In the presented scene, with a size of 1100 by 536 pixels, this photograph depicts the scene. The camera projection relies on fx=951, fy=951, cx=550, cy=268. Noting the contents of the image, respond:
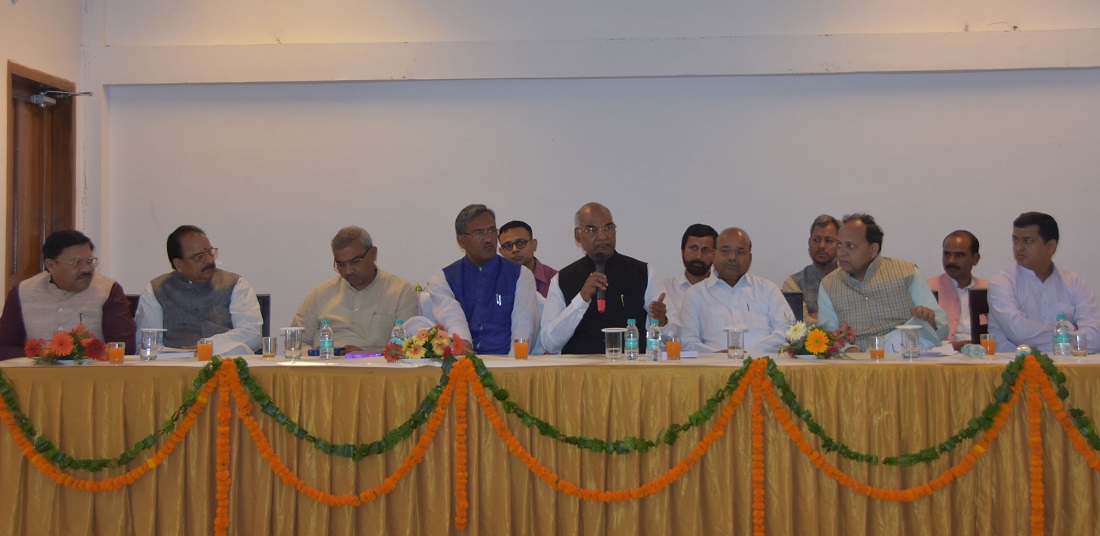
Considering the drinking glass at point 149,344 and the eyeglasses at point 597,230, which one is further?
the eyeglasses at point 597,230

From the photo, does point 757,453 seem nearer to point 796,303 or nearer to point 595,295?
point 595,295

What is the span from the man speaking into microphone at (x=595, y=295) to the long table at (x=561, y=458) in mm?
985

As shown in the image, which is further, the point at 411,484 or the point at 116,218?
the point at 116,218

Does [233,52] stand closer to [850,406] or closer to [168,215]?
[168,215]

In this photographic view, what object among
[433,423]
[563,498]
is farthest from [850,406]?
[433,423]

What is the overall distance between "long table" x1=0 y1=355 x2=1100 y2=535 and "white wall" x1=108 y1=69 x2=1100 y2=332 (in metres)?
3.42

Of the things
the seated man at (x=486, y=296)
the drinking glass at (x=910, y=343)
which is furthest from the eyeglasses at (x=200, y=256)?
the drinking glass at (x=910, y=343)

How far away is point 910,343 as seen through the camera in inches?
162

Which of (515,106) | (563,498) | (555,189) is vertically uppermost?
(515,106)

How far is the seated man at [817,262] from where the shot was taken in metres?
6.38

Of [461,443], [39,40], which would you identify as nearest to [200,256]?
[461,443]

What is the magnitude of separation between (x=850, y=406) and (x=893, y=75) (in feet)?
13.4

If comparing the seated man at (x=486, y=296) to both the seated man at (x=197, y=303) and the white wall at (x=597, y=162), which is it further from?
the white wall at (x=597, y=162)

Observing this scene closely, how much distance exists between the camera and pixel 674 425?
379cm
